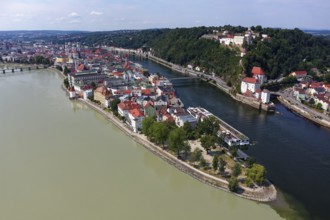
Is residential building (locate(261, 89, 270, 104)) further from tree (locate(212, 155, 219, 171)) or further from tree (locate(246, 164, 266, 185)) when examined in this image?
tree (locate(246, 164, 266, 185))

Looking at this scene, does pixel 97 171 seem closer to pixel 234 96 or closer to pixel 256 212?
pixel 256 212

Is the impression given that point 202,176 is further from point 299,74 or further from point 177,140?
point 299,74

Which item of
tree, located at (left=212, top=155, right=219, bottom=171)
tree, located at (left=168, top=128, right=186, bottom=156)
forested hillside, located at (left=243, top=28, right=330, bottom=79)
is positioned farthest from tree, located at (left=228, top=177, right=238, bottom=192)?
forested hillside, located at (left=243, top=28, right=330, bottom=79)

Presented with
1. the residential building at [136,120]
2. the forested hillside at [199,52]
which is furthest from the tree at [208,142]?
the forested hillside at [199,52]

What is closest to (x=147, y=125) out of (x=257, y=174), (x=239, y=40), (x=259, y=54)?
(x=257, y=174)

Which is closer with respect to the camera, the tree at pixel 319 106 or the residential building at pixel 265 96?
the tree at pixel 319 106

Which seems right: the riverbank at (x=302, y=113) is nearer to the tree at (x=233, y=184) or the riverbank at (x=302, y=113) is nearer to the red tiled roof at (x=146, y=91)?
the tree at (x=233, y=184)

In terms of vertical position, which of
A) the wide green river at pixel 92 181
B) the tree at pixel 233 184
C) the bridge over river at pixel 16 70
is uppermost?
the bridge over river at pixel 16 70

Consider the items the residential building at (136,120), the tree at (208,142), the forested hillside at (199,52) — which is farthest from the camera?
the forested hillside at (199,52)
